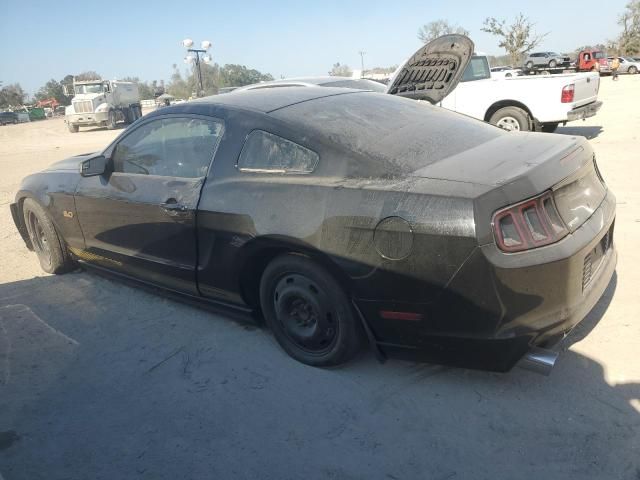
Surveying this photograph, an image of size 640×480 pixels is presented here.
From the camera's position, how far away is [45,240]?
4758 millimetres

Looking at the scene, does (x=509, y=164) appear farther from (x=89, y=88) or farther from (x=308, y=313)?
(x=89, y=88)

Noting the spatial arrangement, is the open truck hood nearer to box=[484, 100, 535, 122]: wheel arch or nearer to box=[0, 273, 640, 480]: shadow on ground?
box=[0, 273, 640, 480]: shadow on ground

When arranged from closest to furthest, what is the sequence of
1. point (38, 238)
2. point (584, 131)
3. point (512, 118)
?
point (38, 238) < point (512, 118) < point (584, 131)

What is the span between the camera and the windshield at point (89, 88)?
1099 inches

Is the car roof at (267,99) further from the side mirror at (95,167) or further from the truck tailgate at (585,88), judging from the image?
the truck tailgate at (585,88)

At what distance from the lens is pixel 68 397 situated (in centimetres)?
289

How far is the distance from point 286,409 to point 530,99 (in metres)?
7.99

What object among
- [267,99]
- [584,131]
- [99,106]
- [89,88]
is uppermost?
[89,88]

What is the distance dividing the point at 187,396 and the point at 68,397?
717 mm

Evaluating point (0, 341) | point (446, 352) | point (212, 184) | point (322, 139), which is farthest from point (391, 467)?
point (0, 341)

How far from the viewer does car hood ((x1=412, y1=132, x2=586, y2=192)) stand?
2.32 m

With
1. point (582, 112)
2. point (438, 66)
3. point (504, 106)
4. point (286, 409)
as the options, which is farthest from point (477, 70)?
point (286, 409)

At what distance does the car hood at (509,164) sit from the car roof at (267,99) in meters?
1.12

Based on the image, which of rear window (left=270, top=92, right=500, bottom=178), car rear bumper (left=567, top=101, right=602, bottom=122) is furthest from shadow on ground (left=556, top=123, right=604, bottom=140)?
rear window (left=270, top=92, right=500, bottom=178)
